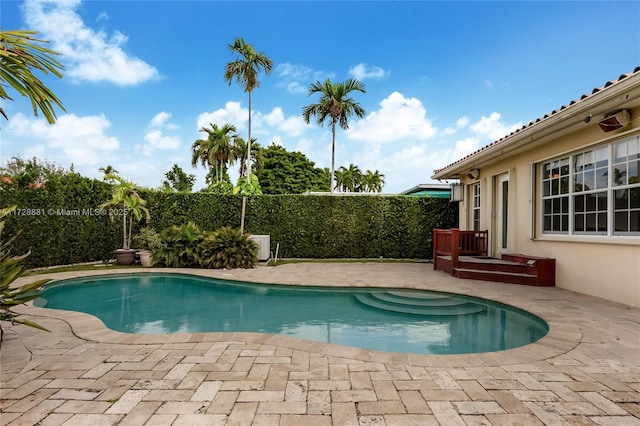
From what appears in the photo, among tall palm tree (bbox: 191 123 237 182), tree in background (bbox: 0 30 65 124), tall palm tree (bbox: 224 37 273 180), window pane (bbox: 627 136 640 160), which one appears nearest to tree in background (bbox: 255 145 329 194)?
tall palm tree (bbox: 191 123 237 182)

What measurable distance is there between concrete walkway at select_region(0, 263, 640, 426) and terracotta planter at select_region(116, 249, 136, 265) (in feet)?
24.3

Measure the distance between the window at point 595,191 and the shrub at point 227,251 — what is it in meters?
8.26

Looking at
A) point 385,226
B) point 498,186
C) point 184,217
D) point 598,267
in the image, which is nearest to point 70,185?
point 184,217

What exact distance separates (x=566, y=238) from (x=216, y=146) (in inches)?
1111

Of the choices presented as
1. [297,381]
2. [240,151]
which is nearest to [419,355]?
[297,381]

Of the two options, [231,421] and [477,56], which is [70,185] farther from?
[477,56]

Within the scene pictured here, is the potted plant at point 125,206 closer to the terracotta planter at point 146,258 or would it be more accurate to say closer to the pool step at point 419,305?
the terracotta planter at point 146,258

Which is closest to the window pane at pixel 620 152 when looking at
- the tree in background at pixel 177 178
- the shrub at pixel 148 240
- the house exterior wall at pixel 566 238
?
the house exterior wall at pixel 566 238

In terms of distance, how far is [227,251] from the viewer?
35.7 ft

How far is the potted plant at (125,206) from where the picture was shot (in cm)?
1159

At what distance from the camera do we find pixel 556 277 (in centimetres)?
780

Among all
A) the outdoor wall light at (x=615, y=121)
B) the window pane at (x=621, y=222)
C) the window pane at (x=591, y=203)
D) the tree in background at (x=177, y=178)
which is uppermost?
the tree in background at (x=177, y=178)

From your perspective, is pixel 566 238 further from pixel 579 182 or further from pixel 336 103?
pixel 336 103

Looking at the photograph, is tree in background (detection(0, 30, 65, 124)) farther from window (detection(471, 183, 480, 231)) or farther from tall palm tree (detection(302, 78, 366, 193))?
tall palm tree (detection(302, 78, 366, 193))
